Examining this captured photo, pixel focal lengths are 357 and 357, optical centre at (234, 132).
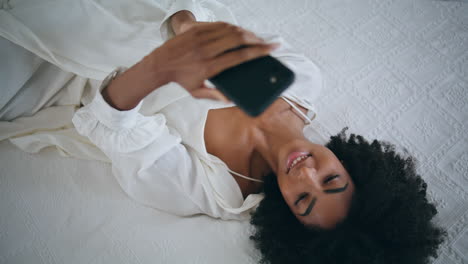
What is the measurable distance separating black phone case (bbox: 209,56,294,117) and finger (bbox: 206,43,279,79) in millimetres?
13

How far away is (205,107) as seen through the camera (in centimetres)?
104

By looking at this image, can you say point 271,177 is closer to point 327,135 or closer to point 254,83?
point 327,135

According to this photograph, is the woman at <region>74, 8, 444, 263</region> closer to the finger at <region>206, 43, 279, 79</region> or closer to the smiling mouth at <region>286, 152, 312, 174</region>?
the smiling mouth at <region>286, 152, 312, 174</region>

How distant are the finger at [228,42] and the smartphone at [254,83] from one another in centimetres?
4

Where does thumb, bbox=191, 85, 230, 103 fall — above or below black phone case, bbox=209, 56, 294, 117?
below

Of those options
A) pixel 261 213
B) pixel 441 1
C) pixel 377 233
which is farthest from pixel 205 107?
pixel 441 1

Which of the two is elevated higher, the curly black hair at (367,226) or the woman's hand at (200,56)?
the woman's hand at (200,56)

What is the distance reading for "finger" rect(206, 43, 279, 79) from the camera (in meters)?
0.62

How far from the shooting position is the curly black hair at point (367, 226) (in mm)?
868

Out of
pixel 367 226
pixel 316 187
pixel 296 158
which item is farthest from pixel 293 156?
pixel 367 226

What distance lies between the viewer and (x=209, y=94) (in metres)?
0.65

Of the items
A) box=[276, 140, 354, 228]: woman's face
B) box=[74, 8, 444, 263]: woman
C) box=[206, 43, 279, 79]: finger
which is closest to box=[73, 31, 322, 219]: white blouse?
box=[74, 8, 444, 263]: woman

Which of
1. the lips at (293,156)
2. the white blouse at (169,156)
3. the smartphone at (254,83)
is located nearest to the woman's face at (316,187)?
the lips at (293,156)

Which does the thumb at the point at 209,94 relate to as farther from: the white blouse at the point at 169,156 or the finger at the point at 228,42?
the white blouse at the point at 169,156
